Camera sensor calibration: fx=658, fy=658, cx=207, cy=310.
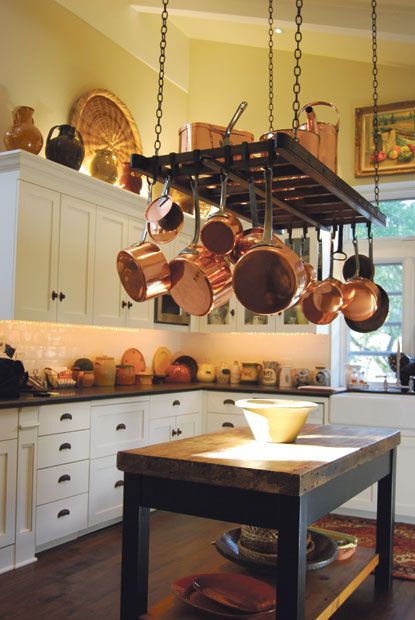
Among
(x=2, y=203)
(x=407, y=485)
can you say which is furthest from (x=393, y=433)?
(x=2, y=203)

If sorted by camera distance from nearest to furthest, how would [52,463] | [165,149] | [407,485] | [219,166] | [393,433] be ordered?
1. [219,166]
2. [393,433]
3. [52,463]
4. [407,485]
5. [165,149]

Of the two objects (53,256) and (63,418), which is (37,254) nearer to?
(53,256)

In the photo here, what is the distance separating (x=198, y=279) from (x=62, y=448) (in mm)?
2033

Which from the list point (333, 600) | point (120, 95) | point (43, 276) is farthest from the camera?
point (120, 95)

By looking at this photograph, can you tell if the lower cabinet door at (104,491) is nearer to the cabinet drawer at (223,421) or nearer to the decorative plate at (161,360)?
the cabinet drawer at (223,421)

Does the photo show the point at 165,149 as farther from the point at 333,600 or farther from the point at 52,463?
the point at 333,600

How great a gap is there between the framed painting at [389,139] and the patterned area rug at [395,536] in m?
2.83

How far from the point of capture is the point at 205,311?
2387mm

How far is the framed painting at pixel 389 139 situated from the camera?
5441 millimetres

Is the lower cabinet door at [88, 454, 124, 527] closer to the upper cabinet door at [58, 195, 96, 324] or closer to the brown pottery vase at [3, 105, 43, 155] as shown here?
the upper cabinet door at [58, 195, 96, 324]

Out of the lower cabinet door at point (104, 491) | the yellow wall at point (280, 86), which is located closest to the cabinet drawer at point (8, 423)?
the lower cabinet door at point (104, 491)

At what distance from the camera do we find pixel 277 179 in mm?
2430

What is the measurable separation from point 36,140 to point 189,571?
275 cm

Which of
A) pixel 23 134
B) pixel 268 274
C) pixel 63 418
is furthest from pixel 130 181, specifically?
pixel 268 274
